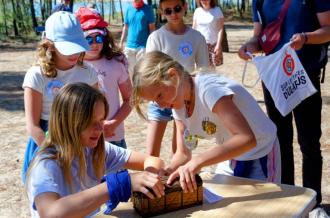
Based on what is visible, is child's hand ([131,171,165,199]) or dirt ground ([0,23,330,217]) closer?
child's hand ([131,171,165,199])

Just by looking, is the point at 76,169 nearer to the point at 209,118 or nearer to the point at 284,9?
the point at 209,118

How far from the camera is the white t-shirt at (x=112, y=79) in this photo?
328 cm

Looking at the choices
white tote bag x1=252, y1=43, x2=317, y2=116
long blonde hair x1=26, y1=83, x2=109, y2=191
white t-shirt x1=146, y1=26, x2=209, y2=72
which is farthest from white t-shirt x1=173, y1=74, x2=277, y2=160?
white t-shirt x1=146, y1=26, x2=209, y2=72

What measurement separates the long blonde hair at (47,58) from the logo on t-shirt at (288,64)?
4.21 ft

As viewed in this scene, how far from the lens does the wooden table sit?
6.07 feet

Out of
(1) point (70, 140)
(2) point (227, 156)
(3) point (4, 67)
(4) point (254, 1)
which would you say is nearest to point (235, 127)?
(2) point (227, 156)

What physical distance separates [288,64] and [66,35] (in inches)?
49.1

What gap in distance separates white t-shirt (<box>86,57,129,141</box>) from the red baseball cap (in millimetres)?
208

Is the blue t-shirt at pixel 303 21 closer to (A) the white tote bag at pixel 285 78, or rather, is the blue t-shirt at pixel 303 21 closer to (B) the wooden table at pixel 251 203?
(A) the white tote bag at pixel 285 78

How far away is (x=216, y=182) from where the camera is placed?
219cm

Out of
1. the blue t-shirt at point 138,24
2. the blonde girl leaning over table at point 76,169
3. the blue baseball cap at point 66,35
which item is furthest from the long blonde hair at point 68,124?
the blue t-shirt at point 138,24

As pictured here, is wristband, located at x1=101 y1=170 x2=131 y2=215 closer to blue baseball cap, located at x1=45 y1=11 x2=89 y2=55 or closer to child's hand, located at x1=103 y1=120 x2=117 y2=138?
blue baseball cap, located at x1=45 y1=11 x2=89 y2=55

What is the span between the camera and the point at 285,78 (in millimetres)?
3027

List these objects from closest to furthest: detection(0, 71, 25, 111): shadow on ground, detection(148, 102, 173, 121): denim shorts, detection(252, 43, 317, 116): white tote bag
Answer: detection(252, 43, 317, 116): white tote bag
detection(148, 102, 173, 121): denim shorts
detection(0, 71, 25, 111): shadow on ground
